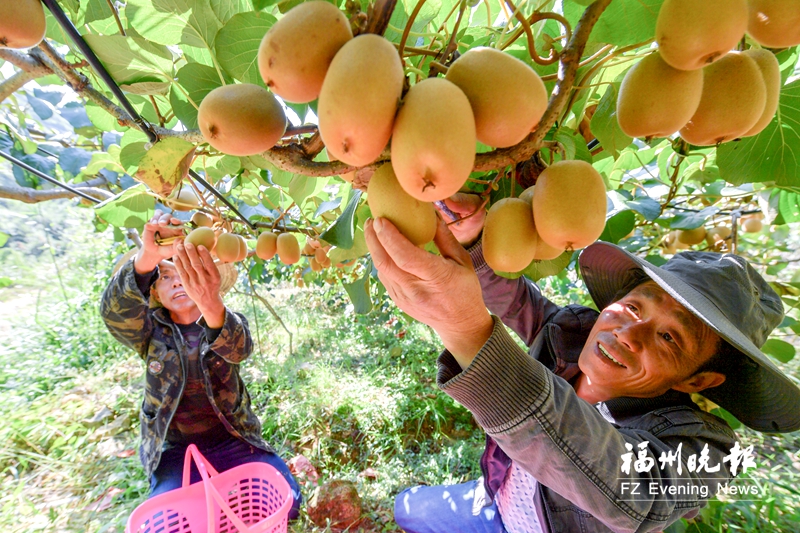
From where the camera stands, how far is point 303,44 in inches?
14.8

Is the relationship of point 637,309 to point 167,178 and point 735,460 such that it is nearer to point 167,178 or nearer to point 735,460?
point 735,460

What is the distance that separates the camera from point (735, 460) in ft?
3.73

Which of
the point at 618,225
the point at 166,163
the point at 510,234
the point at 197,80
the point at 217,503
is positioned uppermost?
the point at 197,80

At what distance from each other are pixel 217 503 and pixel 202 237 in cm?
163

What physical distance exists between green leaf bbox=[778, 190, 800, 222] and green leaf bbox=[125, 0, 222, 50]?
5.70 feet

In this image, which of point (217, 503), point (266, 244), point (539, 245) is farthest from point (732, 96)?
point (217, 503)

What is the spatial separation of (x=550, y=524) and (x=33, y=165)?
7.87 feet

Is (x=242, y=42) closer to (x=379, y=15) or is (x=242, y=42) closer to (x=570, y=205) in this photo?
(x=379, y=15)

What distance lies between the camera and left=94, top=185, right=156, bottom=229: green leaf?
A: 1069 millimetres

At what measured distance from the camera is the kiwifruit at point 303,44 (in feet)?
1.23

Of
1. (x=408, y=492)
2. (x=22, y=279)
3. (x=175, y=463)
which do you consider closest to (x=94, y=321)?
(x=22, y=279)

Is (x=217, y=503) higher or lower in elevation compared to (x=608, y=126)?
lower

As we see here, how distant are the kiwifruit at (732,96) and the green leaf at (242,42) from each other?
0.58 meters

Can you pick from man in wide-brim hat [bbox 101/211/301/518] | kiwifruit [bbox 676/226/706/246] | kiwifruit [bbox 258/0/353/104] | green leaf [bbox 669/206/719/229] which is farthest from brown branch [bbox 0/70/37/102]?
kiwifruit [bbox 676/226/706/246]
